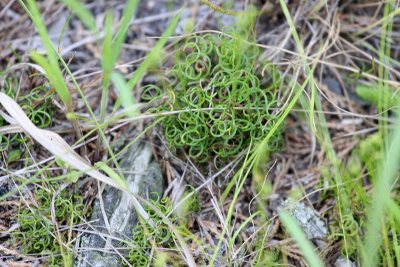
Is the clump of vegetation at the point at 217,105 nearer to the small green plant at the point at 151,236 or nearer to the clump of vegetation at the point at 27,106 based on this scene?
the small green plant at the point at 151,236

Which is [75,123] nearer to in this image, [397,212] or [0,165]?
[0,165]

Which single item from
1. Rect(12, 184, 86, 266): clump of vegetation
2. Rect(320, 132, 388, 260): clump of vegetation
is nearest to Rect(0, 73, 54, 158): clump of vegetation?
Rect(12, 184, 86, 266): clump of vegetation

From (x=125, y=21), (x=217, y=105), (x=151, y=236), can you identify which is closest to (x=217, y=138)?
(x=217, y=105)

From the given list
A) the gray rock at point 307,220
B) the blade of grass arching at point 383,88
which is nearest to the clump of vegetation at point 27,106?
the gray rock at point 307,220

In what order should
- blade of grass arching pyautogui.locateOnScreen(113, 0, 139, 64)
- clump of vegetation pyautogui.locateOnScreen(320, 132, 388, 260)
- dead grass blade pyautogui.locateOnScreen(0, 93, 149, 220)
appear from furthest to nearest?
clump of vegetation pyautogui.locateOnScreen(320, 132, 388, 260) < dead grass blade pyautogui.locateOnScreen(0, 93, 149, 220) < blade of grass arching pyautogui.locateOnScreen(113, 0, 139, 64)

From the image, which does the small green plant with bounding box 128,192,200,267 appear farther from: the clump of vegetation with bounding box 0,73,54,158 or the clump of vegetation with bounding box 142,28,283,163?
the clump of vegetation with bounding box 0,73,54,158
